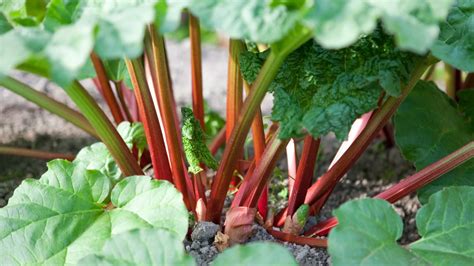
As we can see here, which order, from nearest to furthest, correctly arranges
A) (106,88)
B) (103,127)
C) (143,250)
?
(143,250), (103,127), (106,88)

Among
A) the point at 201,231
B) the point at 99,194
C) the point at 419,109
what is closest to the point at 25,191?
the point at 99,194

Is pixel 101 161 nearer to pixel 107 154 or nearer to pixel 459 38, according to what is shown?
pixel 107 154

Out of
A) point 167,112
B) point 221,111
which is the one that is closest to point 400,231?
point 167,112

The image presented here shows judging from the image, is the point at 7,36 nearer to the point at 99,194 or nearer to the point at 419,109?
the point at 99,194

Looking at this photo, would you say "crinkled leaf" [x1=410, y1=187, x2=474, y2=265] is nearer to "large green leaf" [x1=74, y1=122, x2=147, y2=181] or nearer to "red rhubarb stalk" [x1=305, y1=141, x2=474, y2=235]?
"red rhubarb stalk" [x1=305, y1=141, x2=474, y2=235]

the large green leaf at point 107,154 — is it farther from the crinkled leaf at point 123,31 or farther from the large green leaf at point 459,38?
the large green leaf at point 459,38
